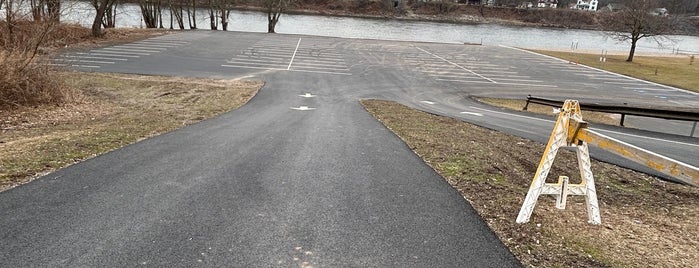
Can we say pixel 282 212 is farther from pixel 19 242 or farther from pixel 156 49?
pixel 156 49

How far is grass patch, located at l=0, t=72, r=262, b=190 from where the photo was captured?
23.7 ft

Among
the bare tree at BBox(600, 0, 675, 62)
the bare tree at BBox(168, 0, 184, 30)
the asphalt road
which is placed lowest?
the asphalt road

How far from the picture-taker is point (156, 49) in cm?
3225

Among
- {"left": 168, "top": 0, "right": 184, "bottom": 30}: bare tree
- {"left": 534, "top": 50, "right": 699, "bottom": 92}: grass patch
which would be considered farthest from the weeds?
{"left": 168, "top": 0, "right": 184, "bottom": 30}: bare tree

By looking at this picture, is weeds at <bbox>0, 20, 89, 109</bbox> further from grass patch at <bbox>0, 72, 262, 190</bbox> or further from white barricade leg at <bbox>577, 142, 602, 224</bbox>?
white barricade leg at <bbox>577, 142, 602, 224</bbox>

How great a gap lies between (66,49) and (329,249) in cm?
3026

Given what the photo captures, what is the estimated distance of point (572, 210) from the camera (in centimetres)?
572

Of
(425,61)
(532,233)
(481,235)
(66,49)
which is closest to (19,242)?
(481,235)

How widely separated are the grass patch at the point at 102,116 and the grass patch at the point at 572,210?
5.57m

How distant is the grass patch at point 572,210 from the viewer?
448 centimetres

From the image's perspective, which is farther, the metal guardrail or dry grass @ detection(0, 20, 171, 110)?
the metal guardrail

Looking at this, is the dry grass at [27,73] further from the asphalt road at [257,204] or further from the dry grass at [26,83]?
the asphalt road at [257,204]

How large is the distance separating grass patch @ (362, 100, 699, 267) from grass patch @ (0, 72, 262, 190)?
5.57m

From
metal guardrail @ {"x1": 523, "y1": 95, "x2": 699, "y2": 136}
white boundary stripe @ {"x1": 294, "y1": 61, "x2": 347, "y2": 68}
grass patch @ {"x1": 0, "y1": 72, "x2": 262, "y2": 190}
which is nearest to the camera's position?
grass patch @ {"x1": 0, "y1": 72, "x2": 262, "y2": 190}
